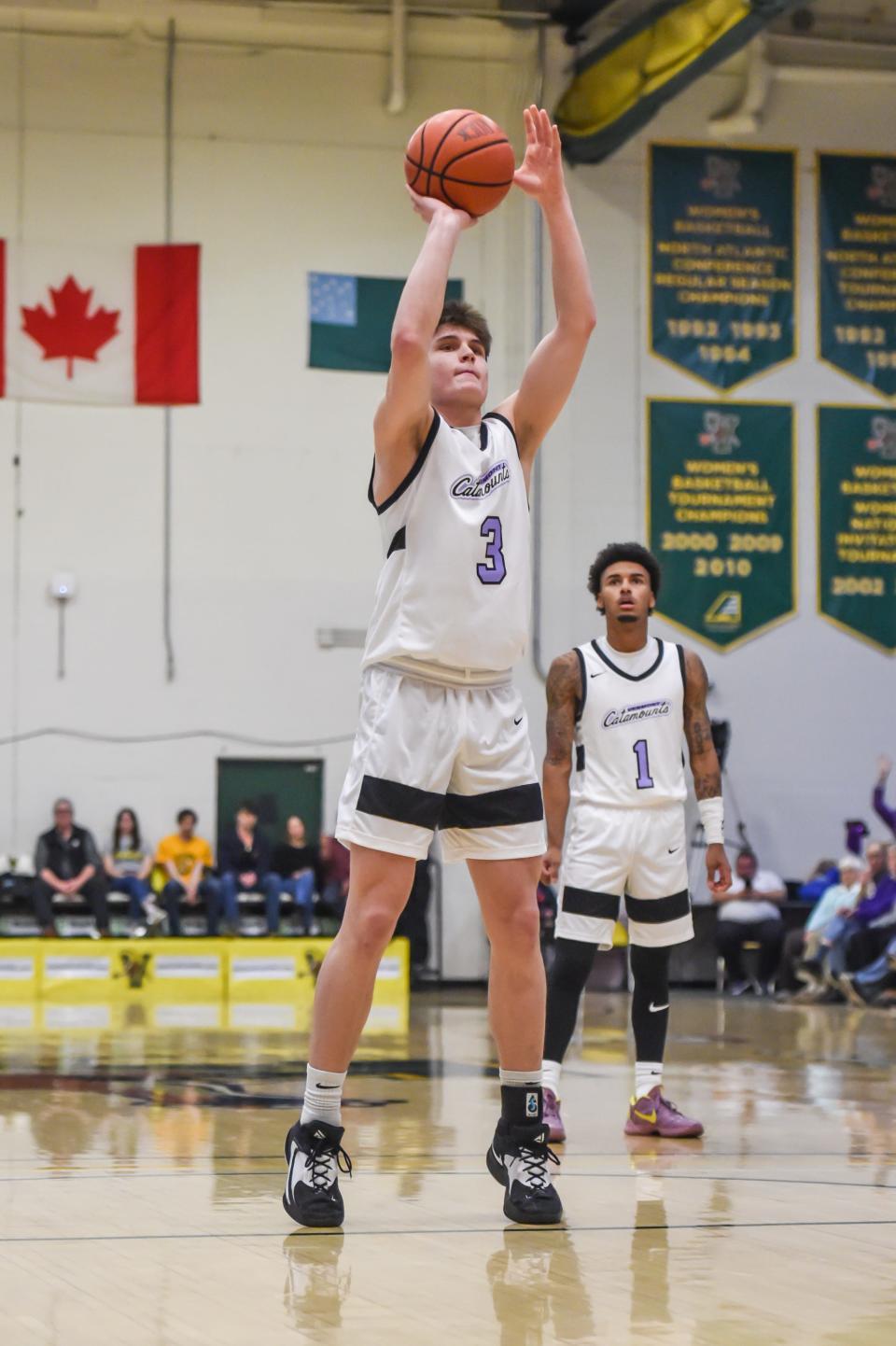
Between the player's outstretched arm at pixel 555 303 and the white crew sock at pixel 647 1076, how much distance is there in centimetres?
242

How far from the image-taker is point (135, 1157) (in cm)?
514

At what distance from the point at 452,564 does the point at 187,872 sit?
13.8 metres

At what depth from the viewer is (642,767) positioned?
622 centimetres

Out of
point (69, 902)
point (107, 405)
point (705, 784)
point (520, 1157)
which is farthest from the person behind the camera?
point (107, 405)

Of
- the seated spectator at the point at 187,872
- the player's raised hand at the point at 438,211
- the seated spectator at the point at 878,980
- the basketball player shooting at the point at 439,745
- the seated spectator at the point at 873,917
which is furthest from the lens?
the seated spectator at the point at 187,872

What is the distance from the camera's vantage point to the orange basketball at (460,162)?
428 cm

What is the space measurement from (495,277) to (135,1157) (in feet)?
49.0

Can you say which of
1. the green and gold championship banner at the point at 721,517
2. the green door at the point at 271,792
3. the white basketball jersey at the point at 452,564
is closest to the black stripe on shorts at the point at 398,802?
the white basketball jersey at the point at 452,564

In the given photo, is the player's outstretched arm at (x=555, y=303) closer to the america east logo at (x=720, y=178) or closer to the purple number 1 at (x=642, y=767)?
the purple number 1 at (x=642, y=767)

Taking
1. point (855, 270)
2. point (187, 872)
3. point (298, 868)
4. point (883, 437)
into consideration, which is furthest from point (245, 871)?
point (855, 270)

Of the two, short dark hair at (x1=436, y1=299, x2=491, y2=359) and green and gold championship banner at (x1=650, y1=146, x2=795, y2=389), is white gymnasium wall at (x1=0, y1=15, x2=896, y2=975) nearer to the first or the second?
green and gold championship banner at (x1=650, y1=146, x2=795, y2=389)

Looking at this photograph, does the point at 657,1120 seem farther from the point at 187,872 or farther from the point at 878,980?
the point at 187,872

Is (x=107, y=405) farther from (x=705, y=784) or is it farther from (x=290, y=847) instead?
(x=705, y=784)

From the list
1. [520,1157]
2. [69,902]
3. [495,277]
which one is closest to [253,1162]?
[520,1157]
